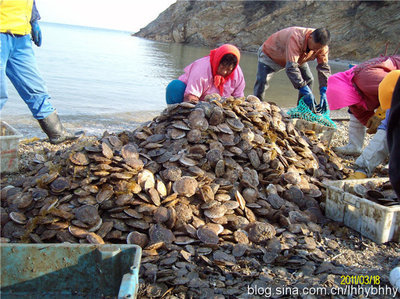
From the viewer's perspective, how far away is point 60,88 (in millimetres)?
9570

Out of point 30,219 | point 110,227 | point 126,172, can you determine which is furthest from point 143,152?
point 30,219

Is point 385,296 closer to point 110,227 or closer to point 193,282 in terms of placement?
point 193,282

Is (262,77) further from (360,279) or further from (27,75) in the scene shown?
(360,279)

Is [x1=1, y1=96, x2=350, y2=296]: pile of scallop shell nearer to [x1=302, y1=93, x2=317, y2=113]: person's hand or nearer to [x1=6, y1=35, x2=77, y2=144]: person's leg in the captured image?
[x1=6, y1=35, x2=77, y2=144]: person's leg

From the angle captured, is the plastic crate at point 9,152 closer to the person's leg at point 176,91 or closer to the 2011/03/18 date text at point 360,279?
the person's leg at point 176,91

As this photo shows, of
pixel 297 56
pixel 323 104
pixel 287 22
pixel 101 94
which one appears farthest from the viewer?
pixel 287 22

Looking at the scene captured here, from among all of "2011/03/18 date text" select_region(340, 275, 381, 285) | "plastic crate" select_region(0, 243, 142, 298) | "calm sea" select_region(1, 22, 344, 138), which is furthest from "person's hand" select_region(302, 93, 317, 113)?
"plastic crate" select_region(0, 243, 142, 298)

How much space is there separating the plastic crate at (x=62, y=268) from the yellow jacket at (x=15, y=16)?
9.72ft

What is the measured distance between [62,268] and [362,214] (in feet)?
7.73

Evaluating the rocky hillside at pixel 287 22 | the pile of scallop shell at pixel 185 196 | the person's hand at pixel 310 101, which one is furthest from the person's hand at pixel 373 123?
the rocky hillside at pixel 287 22

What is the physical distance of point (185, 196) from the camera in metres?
2.85

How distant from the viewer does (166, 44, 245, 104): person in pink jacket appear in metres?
4.46

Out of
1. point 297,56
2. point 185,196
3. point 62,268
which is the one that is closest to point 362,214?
point 185,196

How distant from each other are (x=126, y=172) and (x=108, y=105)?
5985 mm
